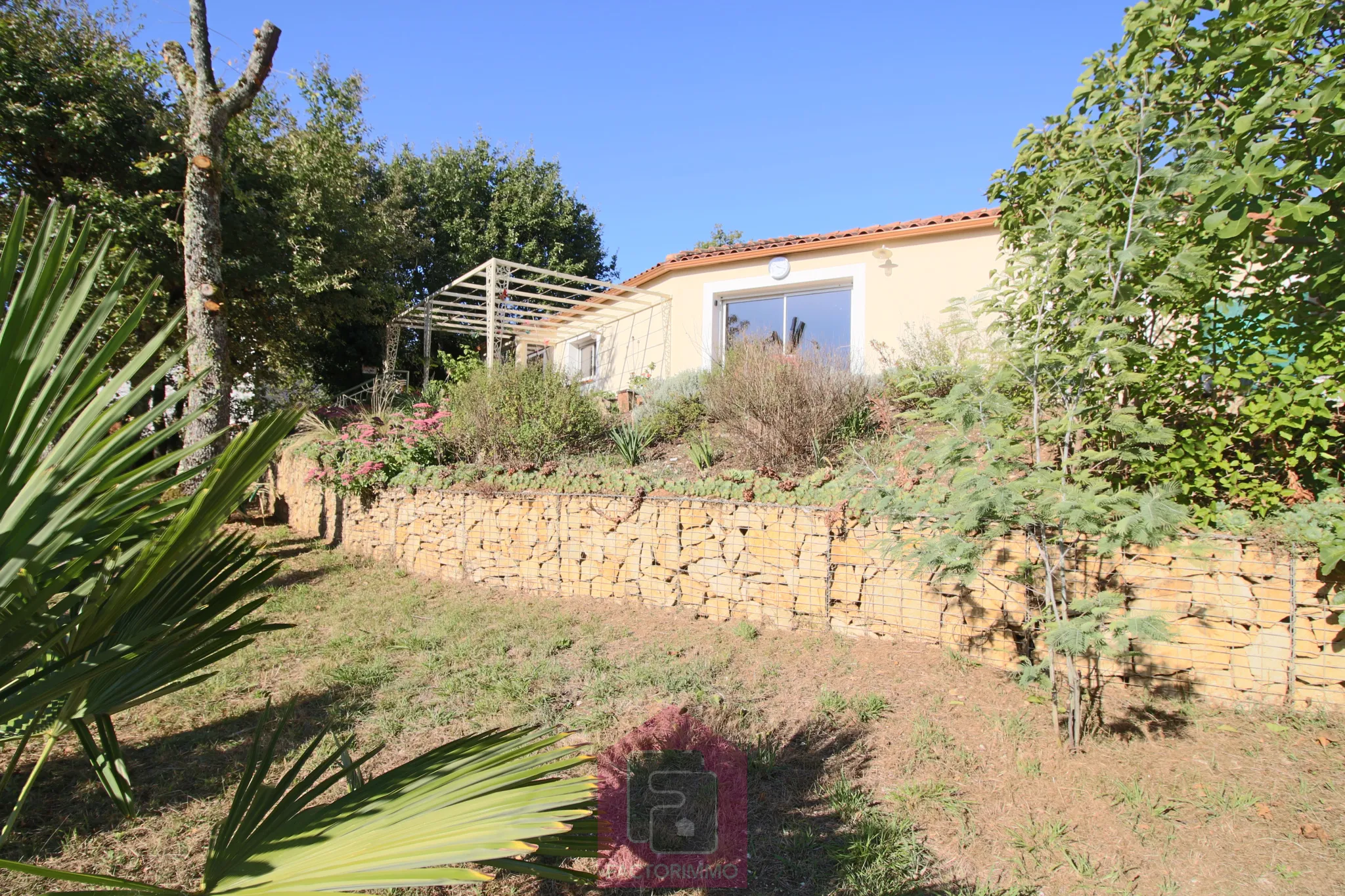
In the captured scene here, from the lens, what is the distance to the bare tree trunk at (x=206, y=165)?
7984 mm

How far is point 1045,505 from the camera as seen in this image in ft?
10.8

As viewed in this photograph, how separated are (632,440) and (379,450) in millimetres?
3460

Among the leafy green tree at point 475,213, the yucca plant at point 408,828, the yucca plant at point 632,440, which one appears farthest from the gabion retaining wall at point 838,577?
the leafy green tree at point 475,213

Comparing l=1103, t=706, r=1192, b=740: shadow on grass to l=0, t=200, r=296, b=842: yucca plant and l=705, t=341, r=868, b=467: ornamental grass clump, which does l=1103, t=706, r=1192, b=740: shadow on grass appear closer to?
l=705, t=341, r=868, b=467: ornamental grass clump

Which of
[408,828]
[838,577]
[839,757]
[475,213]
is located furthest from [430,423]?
[475,213]

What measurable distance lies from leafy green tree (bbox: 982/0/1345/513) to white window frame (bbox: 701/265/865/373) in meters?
5.60

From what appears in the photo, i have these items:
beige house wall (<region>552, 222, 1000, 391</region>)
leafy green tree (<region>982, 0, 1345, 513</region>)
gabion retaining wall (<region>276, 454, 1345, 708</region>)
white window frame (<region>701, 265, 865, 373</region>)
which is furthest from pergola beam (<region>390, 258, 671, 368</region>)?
leafy green tree (<region>982, 0, 1345, 513</region>)

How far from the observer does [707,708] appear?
4195mm

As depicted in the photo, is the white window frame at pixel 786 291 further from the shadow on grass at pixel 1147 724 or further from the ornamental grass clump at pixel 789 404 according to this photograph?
the shadow on grass at pixel 1147 724

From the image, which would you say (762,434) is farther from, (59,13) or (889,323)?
(59,13)

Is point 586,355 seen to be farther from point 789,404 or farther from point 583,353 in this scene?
point 789,404

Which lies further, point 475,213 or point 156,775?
point 475,213

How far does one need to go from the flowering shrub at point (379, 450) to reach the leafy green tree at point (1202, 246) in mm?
7452

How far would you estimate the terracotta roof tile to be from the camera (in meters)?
10.3
